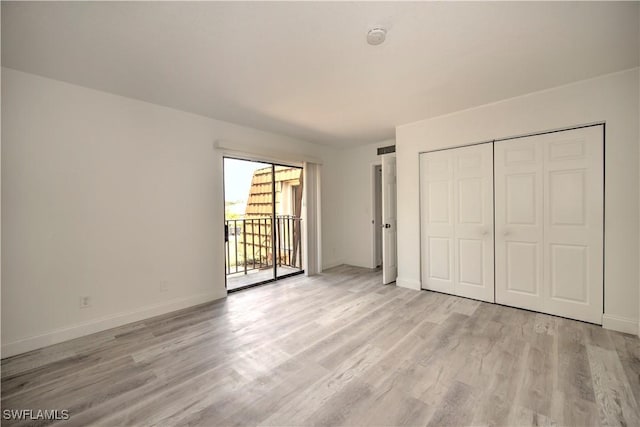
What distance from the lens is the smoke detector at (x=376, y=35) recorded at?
1.80m

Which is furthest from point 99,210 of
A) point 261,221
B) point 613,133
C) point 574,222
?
point 613,133

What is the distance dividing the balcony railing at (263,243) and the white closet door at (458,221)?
2.46 metres

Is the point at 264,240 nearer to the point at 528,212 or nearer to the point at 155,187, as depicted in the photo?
the point at 155,187

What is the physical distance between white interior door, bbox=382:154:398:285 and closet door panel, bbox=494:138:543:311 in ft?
4.88

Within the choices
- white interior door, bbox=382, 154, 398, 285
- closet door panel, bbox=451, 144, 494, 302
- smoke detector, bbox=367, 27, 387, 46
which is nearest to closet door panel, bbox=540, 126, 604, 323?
closet door panel, bbox=451, 144, 494, 302

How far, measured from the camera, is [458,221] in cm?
357

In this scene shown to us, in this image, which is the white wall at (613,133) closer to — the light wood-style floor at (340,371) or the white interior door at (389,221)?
the light wood-style floor at (340,371)

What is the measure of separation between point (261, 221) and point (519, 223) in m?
3.96

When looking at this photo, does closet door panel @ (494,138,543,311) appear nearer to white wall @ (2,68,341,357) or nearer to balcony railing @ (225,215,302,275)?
balcony railing @ (225,215,302,275)

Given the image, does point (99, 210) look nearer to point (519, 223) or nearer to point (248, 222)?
point (248, 222)

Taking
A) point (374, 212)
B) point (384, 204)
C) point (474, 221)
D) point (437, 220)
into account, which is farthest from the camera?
point (374, 212)

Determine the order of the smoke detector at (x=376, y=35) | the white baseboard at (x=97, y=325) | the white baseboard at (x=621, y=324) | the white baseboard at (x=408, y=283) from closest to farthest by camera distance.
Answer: the smoke detector at (x=376, y=35) < the white baseboard at (x=97, y=325) < the white baseboard at (x=621, y=324) < the white baseboard at (x=408, y=283)

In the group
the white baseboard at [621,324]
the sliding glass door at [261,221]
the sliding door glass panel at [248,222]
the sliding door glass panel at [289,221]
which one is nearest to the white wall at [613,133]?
the white baseboard at [621,324]

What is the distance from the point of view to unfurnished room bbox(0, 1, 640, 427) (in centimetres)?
170
